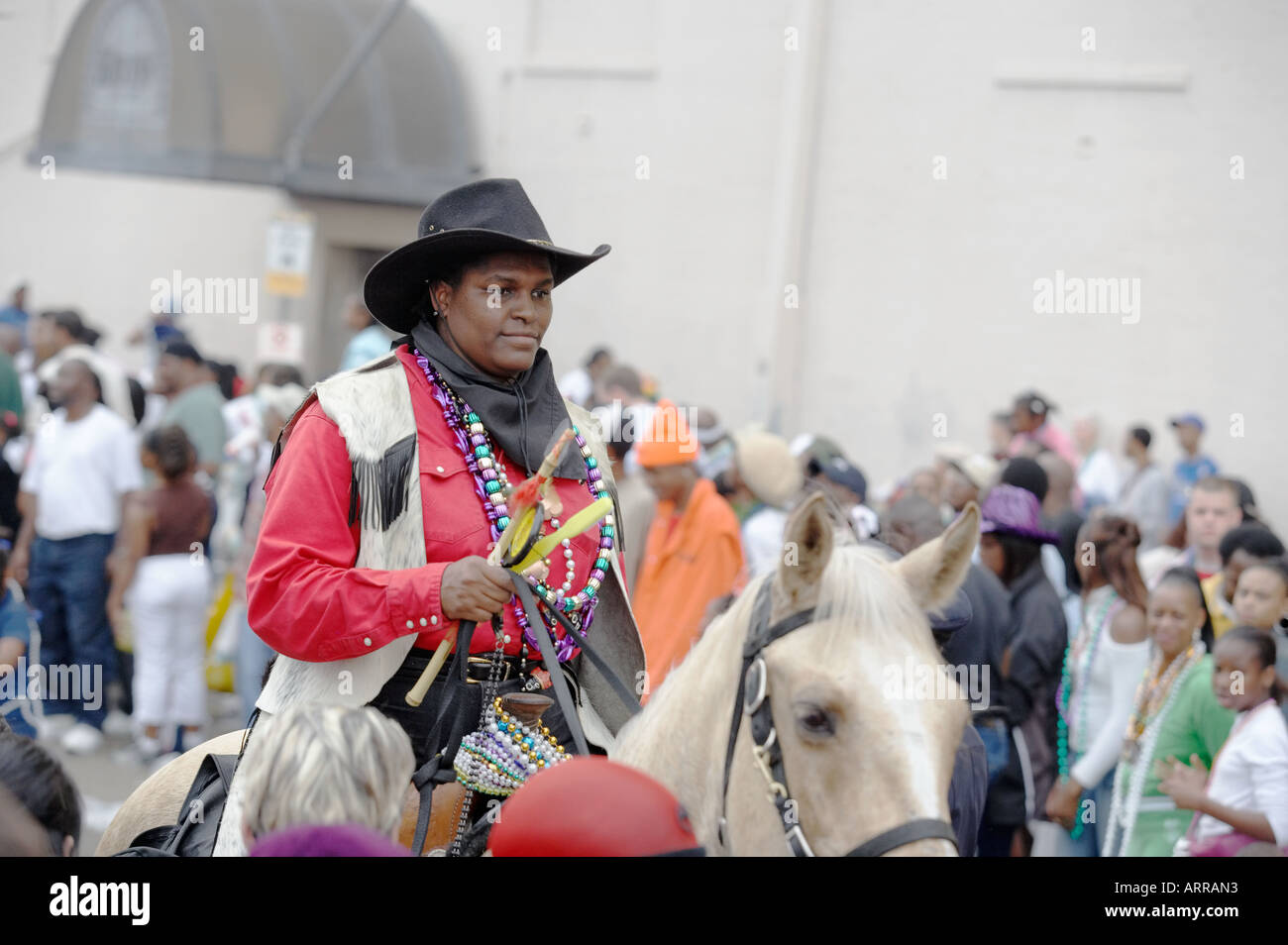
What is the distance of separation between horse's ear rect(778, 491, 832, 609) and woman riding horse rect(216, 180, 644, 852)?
0.52 m

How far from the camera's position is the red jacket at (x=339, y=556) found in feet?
9.82

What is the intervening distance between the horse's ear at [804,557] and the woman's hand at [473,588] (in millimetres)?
623

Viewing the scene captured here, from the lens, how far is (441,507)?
3.22m

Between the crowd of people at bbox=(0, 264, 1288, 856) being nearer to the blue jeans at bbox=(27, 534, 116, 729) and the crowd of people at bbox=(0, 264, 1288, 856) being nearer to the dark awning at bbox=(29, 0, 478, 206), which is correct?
the blue jeans at bbox=(27, 534, 116, 729)

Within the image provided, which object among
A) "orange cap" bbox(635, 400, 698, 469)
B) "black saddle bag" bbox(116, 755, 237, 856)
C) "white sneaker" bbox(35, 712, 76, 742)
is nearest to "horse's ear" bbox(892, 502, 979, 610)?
"black saddle bag" bbox(116, 755, 237, 856)

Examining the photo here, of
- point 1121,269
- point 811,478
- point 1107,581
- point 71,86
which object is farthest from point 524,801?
point 71,86

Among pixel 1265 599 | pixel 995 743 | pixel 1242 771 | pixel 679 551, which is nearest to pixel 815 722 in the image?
pixel 1242 771

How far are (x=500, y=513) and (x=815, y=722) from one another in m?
0.97

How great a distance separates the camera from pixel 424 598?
2990 millimetres

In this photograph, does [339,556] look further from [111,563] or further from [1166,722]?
[111,563]

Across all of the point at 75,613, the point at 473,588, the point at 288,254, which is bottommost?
the point at 75,613
